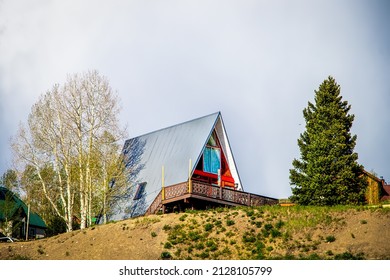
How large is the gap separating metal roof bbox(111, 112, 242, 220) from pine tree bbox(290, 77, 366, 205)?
15.3 feet

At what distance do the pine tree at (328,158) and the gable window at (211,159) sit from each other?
15.5 ft

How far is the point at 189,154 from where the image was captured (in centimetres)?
3697

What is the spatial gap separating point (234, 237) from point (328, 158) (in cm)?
635

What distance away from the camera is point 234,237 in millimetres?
29797

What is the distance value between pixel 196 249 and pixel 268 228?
9.83ft

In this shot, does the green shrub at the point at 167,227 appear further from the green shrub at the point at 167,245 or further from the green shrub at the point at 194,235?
the green shrub at the point at 167,245

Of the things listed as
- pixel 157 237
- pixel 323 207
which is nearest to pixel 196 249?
pixel 157 237

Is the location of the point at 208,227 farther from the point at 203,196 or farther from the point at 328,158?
the point at 328,158

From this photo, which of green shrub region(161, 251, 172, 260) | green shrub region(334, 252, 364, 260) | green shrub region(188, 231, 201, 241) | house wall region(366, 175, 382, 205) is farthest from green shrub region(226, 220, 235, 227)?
house wall region(366, 175, 382, 205)

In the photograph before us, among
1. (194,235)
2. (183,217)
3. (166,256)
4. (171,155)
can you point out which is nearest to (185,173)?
(171,155)

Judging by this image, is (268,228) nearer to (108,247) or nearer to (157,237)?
(157,237)

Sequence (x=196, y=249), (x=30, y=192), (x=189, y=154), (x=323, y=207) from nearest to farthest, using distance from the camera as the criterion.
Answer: (x=196, y=249)
(x=323, y=207)
(x=189, y=154)
(x=30, y=192)

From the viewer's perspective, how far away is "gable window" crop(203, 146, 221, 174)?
37.4 metres

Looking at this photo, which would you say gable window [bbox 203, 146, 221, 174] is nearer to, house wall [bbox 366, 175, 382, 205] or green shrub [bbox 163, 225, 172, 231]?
green shrub [bbox 163, 225, 172, 231]
